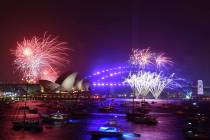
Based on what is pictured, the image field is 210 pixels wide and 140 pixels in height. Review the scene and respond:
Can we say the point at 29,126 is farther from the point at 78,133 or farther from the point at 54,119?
the point at 54,119

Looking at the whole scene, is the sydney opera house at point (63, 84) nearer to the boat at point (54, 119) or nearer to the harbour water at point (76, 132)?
the boat at point (54, 119)

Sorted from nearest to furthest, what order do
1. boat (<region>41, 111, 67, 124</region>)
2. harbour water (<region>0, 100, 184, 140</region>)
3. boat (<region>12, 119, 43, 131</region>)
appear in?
1. harbour water (<region>0, 100, 184, 140</region>)
2. boat (<region>12, 119, 43, 131</region>)
3. boat (<region>41, 111, 67, 124</region>)

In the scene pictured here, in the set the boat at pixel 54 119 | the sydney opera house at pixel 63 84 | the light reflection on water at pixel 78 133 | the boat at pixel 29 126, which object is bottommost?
the light reflection on water at pixel 78 133

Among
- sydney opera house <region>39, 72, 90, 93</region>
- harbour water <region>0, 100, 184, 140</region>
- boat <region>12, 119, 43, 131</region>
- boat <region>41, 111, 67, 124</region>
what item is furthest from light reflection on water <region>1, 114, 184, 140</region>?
sydney opera house <region>39, 72, 90, 93</region>

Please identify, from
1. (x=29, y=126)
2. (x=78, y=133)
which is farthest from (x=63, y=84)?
(x=78, y=133)

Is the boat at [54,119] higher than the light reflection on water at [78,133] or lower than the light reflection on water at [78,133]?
higher

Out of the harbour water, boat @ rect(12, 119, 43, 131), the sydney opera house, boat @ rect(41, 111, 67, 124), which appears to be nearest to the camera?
the harbour water

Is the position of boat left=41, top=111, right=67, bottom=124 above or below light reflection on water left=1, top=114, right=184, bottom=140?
above

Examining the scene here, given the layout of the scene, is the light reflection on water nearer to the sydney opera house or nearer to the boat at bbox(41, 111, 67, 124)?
the boat at bbox(41, 111, 67, 124)

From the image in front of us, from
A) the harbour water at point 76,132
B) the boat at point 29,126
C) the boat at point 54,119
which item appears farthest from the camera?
the boat at point 54,119

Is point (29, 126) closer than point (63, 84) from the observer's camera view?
Yes

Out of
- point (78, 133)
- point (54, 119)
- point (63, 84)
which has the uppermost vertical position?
point (63, 84)

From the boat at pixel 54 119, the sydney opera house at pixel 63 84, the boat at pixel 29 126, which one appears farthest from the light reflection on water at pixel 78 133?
the sydney opera house at pixel 63 84
